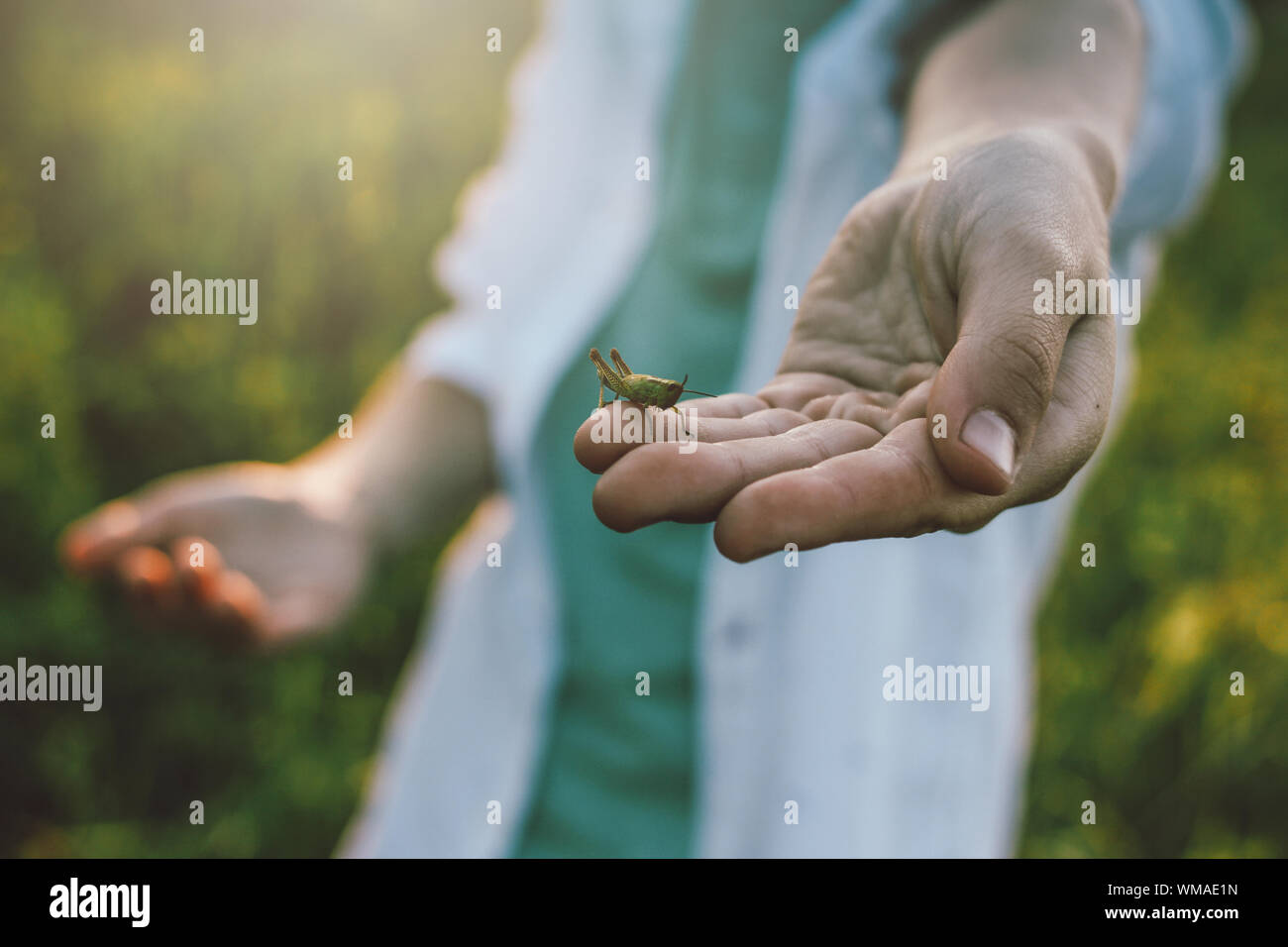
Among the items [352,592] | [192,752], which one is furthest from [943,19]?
[192,752]

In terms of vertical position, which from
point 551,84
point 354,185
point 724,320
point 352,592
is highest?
point 354,185

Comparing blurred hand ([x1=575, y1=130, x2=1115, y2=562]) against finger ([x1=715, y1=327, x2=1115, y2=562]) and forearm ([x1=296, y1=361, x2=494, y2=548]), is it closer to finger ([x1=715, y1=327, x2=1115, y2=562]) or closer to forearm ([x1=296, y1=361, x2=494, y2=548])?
finger ([x1=715, y1=327, x2=1115, y2=562])

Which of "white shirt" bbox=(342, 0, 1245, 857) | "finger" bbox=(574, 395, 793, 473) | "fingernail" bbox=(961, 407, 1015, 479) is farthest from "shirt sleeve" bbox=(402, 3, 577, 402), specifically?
"fingernail" bbox=(961, 407, 1015, 479)

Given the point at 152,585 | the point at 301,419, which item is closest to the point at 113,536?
the point at 152,585

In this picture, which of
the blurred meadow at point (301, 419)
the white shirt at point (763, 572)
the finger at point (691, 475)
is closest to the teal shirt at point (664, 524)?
the white shirt at point (763, 572)

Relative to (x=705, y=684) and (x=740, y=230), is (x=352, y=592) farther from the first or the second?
(x=740, y=230)

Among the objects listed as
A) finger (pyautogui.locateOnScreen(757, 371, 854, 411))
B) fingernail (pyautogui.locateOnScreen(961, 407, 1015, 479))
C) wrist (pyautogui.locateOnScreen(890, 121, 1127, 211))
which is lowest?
fingernail (pyautogui.locateOnScreen(961, 407, 1015, 479))
